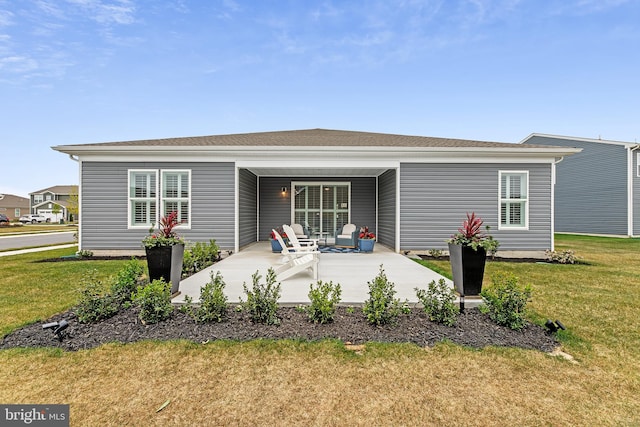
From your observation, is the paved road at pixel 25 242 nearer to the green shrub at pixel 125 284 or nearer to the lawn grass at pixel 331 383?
the green shrub at pixel 125 284

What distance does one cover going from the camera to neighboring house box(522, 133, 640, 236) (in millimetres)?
16000

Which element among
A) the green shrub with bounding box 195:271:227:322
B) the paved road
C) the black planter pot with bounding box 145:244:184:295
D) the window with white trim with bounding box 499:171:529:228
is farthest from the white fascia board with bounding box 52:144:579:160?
the paved road

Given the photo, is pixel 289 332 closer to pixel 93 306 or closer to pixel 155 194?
pixel 93 306

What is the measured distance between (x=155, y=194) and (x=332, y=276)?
607 cm

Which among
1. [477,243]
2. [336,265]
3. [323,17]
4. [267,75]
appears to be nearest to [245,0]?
[323,17]

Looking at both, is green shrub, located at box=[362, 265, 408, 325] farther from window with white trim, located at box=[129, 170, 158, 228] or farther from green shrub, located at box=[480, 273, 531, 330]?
window with white trim, located at box=[129, 170, 158, 228]

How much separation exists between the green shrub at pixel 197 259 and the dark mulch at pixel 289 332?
2.29m

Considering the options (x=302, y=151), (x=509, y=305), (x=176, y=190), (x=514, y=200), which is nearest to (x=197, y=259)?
(x=176, y=190)

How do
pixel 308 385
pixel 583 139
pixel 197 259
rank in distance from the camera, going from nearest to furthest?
pixel 308 385
pixel 197 259
pixel 583 139

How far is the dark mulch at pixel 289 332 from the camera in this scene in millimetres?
3039

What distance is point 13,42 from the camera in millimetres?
11797

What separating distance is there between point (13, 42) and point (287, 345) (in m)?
16.5

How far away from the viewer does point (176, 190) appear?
879 cm

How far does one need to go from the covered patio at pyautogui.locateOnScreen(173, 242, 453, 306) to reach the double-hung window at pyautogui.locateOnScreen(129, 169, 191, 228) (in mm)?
2425
